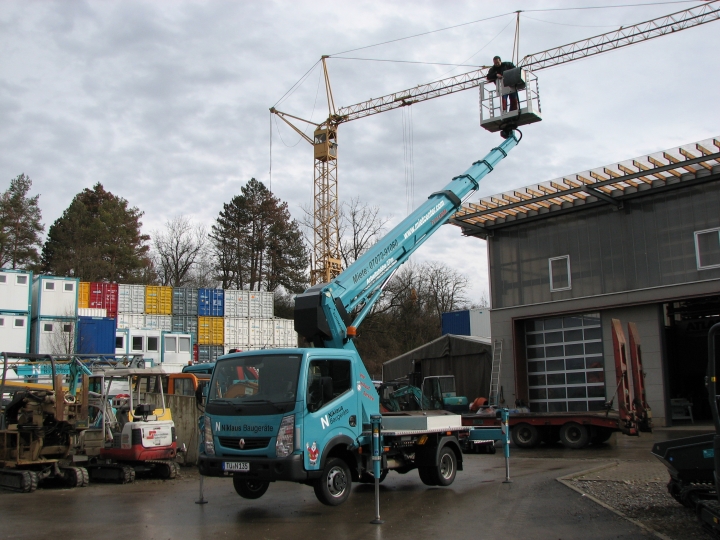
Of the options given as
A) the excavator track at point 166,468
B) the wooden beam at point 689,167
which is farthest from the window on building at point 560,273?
the excavator track at point 166,468

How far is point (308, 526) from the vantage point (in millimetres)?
8930

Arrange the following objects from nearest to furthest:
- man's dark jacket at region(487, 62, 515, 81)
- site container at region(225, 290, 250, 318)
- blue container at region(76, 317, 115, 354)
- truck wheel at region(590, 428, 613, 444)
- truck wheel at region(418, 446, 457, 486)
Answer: truck wheel at region(418, 446, 457, 486) < man's dark jacket at region(487, 62, 515, 81) < truck wheel at region(590, 428, 613, 444) < blue container at region(76, 317, 115, 354) < site container at region(225, 290, 250, 318)

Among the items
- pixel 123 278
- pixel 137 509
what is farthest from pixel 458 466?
pixel 123 278

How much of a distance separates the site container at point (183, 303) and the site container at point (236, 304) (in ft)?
7.52

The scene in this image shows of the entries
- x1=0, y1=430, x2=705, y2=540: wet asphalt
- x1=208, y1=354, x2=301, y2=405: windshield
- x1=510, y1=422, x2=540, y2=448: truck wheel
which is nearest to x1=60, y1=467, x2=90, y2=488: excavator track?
x1=0, y1=430, x2=705, y2=540: wet asphalt

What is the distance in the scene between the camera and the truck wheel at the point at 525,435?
20.3m

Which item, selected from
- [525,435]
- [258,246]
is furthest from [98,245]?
[525,435]

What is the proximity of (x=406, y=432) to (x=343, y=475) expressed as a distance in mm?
1452

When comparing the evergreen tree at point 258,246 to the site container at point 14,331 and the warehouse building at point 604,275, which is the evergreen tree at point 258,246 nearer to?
the site container at point 14,331

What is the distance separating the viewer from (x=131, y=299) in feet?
149

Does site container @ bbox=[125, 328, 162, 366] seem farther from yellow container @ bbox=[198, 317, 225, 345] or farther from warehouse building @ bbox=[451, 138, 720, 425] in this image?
warehouse building @ bbox=[451, 138, 720, 425]

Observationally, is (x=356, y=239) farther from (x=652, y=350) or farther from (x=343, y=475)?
(x=343, y=475)

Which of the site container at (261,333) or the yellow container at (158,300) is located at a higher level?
the yellow container at (158,300)

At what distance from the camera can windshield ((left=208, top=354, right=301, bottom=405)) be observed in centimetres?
962
